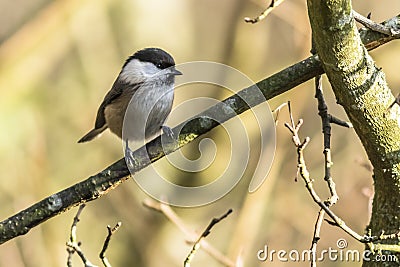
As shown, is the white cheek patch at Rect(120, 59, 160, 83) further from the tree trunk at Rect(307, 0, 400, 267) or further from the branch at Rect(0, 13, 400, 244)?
the tree trunk at Rect(307, 0, 400, 267)

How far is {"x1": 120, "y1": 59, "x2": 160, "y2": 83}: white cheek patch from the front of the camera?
2917 mm

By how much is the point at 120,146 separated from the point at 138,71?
1.52 metres

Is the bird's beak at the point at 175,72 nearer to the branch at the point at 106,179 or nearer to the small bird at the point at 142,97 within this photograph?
the small bird at the point at 142,97

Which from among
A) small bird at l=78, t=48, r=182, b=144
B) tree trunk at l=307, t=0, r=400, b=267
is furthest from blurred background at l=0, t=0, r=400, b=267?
tree trunk at l=307, t=0, r=400, b=267

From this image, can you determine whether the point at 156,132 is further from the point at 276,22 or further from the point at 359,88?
the point at 276,22

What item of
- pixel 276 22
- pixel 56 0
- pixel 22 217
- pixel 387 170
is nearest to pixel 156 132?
pixel 22 217

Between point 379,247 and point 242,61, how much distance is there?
2.69 m

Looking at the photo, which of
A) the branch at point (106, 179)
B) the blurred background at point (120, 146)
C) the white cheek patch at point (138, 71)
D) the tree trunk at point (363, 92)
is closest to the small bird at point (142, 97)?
the white cheek patch at point (138, 71)

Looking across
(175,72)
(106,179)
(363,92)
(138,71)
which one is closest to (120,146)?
Result: (138,71)

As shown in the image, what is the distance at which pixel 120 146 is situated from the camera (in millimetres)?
4414

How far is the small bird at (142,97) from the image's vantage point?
278 cm

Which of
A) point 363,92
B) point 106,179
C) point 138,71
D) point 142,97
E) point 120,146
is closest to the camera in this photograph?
point 363,92

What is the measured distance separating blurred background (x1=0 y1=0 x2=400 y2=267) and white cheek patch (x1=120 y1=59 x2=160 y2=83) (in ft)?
3.41

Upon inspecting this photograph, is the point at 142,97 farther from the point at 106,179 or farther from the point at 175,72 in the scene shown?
the point at 106,179
